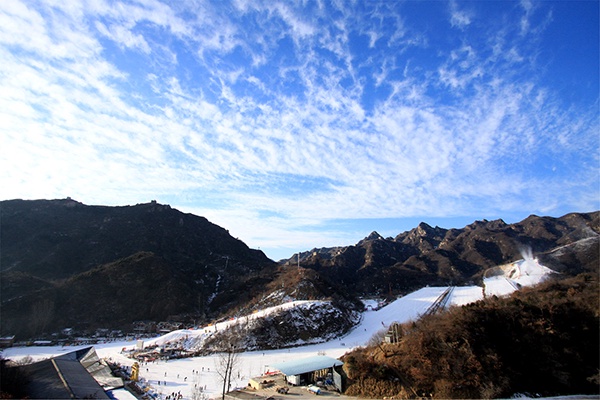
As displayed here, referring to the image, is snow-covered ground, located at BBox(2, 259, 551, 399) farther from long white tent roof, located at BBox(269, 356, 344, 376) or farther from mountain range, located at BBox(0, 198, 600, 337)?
mountain range, located at BBox(0, 198, 600, 337)

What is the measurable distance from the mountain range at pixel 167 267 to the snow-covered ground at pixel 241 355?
8.34 m

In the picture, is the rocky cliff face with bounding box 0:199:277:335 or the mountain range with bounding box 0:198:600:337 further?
the mountain range with bounding box 0:198:600:337

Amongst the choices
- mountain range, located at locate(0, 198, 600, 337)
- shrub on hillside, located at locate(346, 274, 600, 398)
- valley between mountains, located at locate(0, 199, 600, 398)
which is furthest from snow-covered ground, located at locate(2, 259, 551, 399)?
shrub on hillside, located at locate(346, 274, 600, 398)

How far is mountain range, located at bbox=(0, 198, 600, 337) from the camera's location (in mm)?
65938

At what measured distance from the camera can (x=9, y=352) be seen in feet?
145

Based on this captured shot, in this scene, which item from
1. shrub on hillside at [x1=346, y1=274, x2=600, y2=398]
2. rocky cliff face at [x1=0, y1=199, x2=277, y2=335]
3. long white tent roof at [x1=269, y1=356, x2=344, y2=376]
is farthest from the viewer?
rocky cliff face at [x1=0, y1=199, x2=277, y2=335]

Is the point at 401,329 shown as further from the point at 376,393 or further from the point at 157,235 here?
the point at 157,235

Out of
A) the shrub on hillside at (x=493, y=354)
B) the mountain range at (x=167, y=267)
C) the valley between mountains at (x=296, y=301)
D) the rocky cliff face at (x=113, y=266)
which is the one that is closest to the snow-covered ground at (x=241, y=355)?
the valley between mountains at (x=296, y=301)

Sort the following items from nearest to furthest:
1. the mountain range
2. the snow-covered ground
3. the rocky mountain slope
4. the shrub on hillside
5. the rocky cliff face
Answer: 1. the shrub on hillside
2. the snow-covered ground
3. the rocky cliff face
4. the mountain range
5. the rocky mountain slope

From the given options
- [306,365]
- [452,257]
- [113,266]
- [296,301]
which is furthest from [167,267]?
[452,257]

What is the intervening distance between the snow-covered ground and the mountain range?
8343mm

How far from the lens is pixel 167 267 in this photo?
277 ft

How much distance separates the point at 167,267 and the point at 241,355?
49426mm

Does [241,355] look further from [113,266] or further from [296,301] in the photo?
[113,266]
